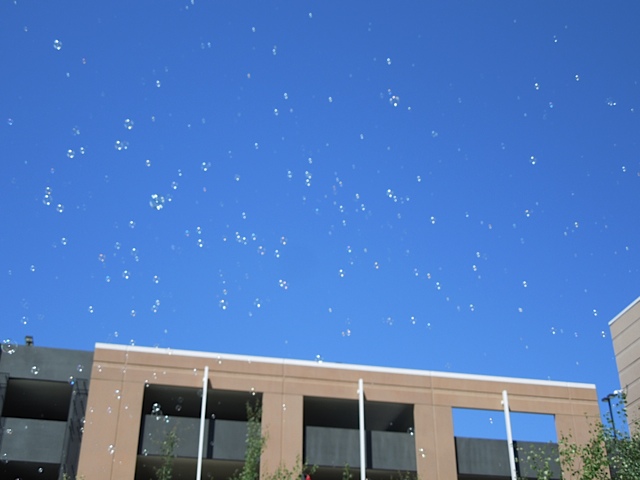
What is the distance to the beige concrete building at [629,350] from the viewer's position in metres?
35.3

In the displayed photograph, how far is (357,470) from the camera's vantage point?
31.3 m

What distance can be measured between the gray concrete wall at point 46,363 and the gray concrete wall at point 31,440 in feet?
5.04

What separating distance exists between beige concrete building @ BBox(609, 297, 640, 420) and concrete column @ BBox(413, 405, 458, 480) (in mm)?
8082

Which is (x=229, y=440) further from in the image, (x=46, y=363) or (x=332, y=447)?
(x=46, y=363)

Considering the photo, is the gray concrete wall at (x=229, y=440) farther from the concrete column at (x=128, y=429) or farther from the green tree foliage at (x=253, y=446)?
the concrete column at (x=128, y=429)

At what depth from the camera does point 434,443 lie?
31094 mm

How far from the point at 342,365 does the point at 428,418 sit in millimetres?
3529

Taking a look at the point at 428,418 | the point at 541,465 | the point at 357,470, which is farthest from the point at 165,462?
the point at 541,465

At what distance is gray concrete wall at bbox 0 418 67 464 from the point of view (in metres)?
29.2

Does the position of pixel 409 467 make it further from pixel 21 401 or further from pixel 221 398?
pixel 21 401

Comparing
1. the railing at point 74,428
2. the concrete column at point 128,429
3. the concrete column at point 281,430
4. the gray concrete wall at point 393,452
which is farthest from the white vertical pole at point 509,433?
the railing at point 74,428

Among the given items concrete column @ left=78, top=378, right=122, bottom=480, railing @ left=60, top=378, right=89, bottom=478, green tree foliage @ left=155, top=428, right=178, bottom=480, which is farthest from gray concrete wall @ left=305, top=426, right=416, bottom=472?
railing @ left=60, top=378, right=89, bottom=478

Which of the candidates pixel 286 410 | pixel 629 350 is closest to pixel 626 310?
pixel 629 350

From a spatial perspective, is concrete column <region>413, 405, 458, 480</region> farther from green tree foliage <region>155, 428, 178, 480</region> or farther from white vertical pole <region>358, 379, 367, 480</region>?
green tree foliage <region>155, 428, 178, 480</region>
